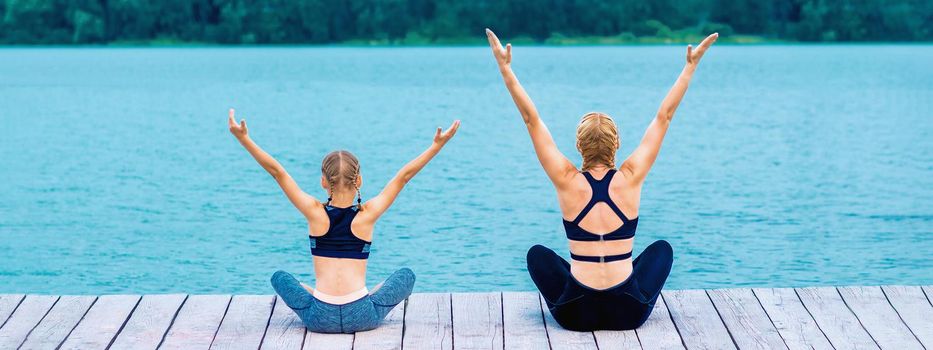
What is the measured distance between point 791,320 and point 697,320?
43 cm

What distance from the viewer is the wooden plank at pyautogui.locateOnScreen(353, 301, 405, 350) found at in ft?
17.3

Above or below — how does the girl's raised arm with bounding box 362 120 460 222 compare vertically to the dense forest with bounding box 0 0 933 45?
above

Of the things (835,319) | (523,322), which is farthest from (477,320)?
(835,319)

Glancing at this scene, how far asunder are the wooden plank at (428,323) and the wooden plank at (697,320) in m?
1.03

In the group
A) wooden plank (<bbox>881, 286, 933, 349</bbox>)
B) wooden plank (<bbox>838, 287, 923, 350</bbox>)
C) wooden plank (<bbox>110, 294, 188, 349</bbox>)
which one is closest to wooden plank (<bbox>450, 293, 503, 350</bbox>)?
wooden plank (<bbox>110, 294, 188, 349</bbox>)

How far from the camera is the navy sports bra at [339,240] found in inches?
207

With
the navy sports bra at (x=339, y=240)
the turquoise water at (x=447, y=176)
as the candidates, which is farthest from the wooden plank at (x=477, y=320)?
the turquoise water at (x=447, y=176)

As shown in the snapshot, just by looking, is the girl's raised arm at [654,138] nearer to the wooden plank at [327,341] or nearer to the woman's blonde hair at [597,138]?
the woman's blonde hair at [597,138]

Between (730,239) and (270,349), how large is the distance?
36.3 feet

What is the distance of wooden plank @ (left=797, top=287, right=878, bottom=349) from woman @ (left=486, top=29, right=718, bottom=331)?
2.64 feet

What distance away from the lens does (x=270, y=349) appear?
Result: 17.2 feet

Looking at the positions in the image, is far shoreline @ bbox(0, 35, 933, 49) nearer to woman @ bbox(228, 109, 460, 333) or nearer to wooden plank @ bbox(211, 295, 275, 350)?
wooden plank @ bbox(211, 295, 275, 350)

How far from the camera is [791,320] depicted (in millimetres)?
5633

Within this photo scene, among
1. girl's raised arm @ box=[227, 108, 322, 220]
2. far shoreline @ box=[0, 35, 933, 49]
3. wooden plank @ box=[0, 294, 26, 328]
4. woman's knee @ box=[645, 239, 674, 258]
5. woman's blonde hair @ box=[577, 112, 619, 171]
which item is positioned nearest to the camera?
woman's blonde hair @ box=[577, 112, 619, 171]
